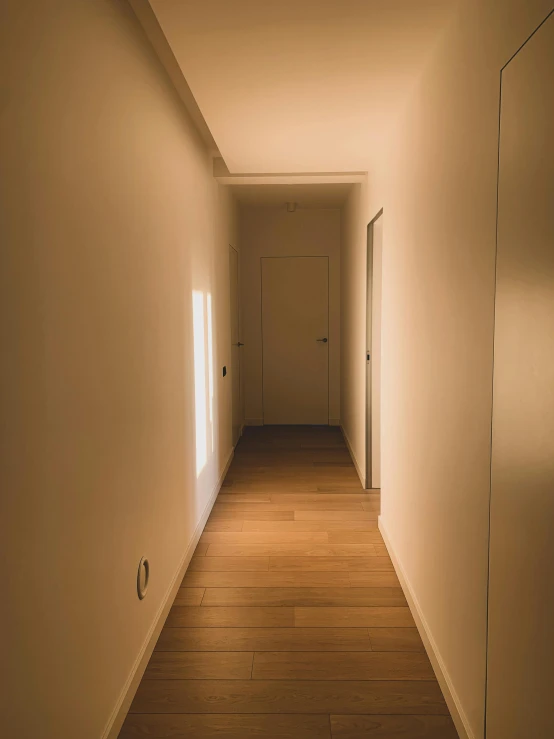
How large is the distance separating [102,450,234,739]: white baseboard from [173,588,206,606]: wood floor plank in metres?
0.03

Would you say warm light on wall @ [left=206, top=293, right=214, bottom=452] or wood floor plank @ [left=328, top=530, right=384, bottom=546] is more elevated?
warm light on wall @ [left=206, top=293, right=214, bottom=452]

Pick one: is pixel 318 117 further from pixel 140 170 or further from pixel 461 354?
pixel 461 354

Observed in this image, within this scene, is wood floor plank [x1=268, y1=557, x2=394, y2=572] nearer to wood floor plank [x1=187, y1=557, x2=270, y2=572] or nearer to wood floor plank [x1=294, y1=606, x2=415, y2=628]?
wood floor plank [x1=187, y1=557, x2=270, y2=572]

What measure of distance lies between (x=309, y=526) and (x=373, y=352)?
1.41 meters

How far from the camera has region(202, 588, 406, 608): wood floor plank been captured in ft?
9.07

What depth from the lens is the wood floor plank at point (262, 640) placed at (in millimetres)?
2408

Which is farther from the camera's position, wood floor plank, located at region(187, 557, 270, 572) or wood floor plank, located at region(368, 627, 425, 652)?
wood floor plank, located at region(187, 557, 270, 572)

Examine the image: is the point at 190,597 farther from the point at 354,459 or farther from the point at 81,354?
the point at 354,459

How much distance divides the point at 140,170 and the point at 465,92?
4.11ft

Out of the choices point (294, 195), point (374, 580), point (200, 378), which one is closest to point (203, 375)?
point (200, 378)

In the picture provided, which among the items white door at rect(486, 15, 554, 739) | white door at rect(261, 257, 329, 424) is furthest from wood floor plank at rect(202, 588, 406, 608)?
white door at rect(261, 257, 329, 424)

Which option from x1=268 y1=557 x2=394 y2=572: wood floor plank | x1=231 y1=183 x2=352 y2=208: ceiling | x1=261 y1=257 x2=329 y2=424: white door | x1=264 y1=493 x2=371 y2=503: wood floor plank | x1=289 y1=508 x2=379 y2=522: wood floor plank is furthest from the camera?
x1=261 y1=257 x2=329 y2=424: white door

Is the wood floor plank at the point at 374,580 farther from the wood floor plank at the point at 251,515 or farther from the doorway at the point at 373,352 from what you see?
the doorway at the point at 373,352

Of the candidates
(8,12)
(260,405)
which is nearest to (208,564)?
(8,12)
